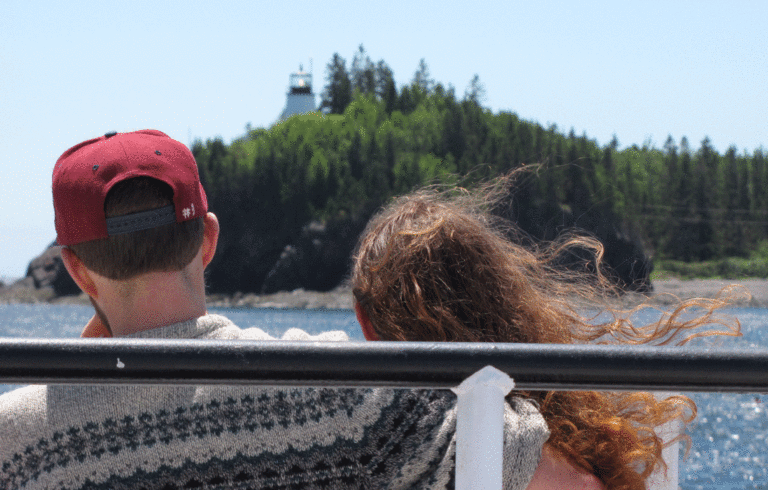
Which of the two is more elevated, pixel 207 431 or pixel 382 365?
pixel 382 365

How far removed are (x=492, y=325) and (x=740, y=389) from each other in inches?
18.1

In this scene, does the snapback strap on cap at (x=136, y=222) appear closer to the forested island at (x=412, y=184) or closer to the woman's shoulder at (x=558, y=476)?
the woman's shoulder at (x=558, y=476)

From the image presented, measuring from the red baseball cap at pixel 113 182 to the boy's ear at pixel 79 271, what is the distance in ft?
0.07

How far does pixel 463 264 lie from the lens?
4.10 ft

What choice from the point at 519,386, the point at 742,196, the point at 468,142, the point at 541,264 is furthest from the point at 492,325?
the point at 742,196

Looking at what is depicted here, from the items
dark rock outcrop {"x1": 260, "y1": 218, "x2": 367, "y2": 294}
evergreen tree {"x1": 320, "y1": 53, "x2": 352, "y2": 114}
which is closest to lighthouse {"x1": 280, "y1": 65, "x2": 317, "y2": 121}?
evergreen tree {"x1": 320, "y1": 53, "x2": 352, "y2": 114}

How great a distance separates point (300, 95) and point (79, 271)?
104 meters

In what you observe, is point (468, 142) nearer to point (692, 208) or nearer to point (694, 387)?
point (692, 208)

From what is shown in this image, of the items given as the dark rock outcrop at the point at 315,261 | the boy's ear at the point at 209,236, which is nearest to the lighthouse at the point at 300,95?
the dark rock outcrop at the point at 315,261

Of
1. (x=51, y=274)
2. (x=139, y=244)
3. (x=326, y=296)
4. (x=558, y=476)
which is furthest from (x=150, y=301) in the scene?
(x=51, y=274)

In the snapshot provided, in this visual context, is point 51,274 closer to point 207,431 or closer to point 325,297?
point 325,297

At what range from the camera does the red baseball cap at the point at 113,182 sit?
1168mm

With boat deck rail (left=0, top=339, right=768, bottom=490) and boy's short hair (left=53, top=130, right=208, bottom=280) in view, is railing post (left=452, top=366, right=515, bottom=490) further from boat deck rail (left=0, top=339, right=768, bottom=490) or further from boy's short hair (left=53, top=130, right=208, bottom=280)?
boy's short hair (left=53, top=130, right=208, bottom=280)

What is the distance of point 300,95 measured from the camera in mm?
103188
